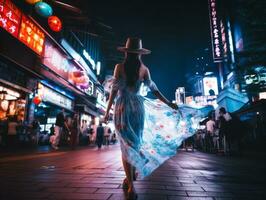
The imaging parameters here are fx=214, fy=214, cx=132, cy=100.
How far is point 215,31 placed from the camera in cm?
2753

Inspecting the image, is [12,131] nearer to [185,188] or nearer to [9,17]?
[9,17]

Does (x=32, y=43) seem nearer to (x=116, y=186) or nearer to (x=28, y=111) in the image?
(x=28, y=111)

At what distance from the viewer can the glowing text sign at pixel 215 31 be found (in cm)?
2708

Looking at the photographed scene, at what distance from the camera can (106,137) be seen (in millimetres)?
21469

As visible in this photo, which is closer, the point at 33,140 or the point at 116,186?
the point at 116,186

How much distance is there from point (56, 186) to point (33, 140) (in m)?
11.4

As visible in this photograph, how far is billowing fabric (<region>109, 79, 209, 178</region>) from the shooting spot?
2.79m

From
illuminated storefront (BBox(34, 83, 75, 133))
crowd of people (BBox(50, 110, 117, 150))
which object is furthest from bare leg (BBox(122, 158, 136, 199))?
illuminated storefront (BBox(34, 83, 75, 133))

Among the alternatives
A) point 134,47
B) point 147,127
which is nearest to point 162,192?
point 147,127

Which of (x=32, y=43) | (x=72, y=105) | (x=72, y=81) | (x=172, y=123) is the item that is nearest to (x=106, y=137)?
(x=72, y=105)

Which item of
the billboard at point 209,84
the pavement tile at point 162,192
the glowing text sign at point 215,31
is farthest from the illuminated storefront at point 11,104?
the billboard at point 209,84

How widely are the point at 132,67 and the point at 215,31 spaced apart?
1103 inches

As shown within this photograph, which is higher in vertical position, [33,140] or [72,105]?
[72,105]

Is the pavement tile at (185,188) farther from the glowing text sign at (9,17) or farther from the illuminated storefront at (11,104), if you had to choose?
the illuminated storefront at (11,104)
